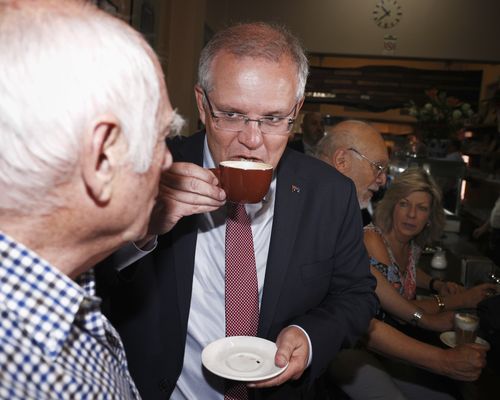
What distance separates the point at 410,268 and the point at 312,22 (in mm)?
5863

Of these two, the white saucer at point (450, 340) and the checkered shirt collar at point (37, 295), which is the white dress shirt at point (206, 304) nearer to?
the checkered shirt collar at point (37, 295)

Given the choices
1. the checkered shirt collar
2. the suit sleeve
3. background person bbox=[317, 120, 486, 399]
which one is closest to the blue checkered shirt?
the checkered shirt collar

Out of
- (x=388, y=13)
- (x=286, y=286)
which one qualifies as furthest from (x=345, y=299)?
(x=388, y=13)

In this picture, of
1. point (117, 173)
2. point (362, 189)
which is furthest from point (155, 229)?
point (362, 189)

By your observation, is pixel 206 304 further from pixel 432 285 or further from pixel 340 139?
pixel 432 285

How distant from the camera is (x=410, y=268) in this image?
286cm

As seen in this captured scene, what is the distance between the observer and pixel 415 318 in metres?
2.40

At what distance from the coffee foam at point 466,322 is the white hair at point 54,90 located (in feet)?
6.22

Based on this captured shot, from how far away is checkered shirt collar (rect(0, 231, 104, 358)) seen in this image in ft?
2.19

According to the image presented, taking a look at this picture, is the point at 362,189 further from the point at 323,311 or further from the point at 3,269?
the point at 3,269

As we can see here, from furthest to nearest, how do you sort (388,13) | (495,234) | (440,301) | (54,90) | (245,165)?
(388,13) → (495,234) → (440,301) → (245,165) → (54,90)

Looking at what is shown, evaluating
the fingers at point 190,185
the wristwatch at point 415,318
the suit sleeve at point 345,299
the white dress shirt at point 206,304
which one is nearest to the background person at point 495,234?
the wristwatch at point 415,318

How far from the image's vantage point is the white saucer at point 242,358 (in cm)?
105

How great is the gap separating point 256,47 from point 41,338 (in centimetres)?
110
